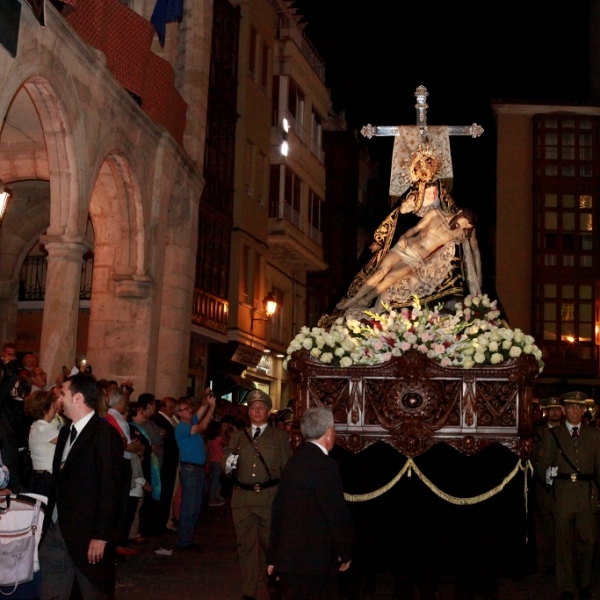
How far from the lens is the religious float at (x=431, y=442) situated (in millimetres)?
9875

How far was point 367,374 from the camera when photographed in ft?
33.4

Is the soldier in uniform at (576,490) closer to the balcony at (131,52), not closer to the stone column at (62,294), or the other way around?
the stone column at (62,294)

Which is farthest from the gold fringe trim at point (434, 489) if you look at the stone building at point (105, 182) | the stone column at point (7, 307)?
the stone column at point (7, 307)

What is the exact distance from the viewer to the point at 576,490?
11.3m

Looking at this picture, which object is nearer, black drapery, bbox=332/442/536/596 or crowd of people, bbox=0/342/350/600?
crowd of people, bbox=0/342/350/600


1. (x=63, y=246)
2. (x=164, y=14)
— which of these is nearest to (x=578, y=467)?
(x=63, y=246)

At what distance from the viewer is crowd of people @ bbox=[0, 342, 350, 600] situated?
6859mm

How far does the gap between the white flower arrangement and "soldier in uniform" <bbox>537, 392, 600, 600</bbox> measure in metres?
1.47

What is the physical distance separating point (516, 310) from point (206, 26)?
89.6 feet

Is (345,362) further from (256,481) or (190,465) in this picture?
(190,465)

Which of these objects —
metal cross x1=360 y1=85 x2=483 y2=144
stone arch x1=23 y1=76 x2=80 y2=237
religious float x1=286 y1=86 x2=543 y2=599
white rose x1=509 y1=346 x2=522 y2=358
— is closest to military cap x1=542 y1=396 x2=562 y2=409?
metal cross x1=360 y1=85 x2=483 y2=144

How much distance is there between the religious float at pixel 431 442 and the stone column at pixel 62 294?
719 centimetres

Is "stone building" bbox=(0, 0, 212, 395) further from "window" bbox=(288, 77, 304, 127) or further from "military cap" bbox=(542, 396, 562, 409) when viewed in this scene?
"window" bbox=(288, 77, 304, 127)

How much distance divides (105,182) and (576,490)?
464 inches
